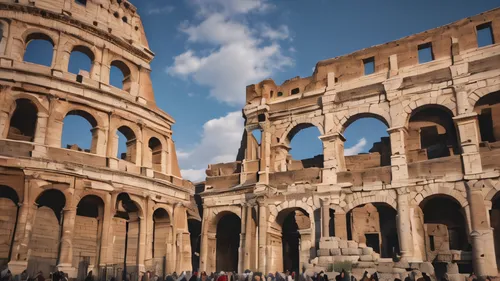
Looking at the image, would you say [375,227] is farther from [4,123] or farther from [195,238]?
[4,123]

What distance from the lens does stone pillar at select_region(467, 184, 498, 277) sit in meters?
16.0

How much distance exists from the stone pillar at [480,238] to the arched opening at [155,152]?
1487 cm

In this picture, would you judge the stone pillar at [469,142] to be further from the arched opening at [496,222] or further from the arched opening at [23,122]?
the arched opening at [23,122]

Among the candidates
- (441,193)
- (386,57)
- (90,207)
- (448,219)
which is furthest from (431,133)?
(90,207)

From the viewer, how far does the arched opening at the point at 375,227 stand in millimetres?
Answer: 21609

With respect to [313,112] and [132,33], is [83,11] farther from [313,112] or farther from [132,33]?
[313,112]

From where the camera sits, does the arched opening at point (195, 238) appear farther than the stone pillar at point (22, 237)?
Yes

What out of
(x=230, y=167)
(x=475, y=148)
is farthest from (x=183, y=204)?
(x=475, y=148)

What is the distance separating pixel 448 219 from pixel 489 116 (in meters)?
4.82

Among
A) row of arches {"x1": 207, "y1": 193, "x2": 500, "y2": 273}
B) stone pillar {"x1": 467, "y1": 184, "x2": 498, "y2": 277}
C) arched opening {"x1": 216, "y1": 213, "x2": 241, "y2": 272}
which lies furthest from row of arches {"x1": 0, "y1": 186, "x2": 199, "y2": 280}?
stone pillar {"x1": 467, "y1": 184, "x2": 498, "y2": 277}

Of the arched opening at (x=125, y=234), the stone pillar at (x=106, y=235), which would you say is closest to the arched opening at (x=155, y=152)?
the arched opening at (x=125, y=234)

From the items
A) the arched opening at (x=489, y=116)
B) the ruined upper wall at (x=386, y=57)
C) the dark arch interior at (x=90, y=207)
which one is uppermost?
the ruined upper wall at (x=386, y=57)

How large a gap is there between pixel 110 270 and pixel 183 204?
233 inches

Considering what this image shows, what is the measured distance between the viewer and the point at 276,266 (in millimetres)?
21172
